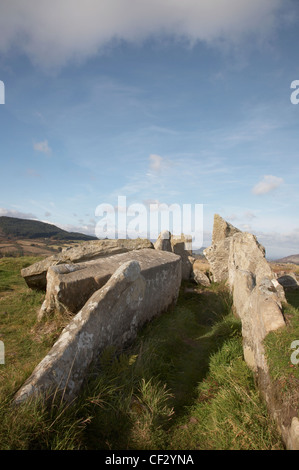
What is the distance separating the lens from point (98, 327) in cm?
498

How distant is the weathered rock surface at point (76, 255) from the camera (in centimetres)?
933

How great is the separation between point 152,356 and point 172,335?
122 cm

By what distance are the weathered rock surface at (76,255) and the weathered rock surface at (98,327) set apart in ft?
9.78

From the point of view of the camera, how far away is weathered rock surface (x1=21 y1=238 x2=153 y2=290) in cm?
933

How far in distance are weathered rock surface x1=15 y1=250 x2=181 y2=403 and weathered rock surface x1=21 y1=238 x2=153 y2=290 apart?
2982 millimetres

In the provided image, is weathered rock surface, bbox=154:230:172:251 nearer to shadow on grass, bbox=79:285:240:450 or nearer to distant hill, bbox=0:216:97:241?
shadow on grass, bbox=79:285:240:450

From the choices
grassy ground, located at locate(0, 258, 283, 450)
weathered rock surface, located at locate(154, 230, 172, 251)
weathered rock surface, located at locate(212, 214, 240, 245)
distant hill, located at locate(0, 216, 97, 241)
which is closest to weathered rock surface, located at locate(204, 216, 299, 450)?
grassy ground, located at locate(0, 258, 283, 450)

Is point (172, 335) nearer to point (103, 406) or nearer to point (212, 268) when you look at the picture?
point (103, 406)

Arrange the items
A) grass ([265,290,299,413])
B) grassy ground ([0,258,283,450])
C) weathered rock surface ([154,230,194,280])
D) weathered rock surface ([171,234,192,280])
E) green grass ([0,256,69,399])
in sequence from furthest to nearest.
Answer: weathered rock surface ([171,234,192,280]), weathered rock surface ([154,230,194,280]), green grass ([0,256,69,399]), grass ([265,290,299,413]), grassy ground ([0,258,283,450])

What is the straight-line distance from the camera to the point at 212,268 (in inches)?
505

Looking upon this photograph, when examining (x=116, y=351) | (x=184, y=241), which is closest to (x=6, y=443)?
(x=116, y=351)

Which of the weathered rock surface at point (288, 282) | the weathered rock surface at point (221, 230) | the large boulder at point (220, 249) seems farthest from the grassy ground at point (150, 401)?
the weathered rock surface at point (221, 230)

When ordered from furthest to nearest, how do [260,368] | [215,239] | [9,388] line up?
1. [215,239]
2. [260,368]
3. [9,388]

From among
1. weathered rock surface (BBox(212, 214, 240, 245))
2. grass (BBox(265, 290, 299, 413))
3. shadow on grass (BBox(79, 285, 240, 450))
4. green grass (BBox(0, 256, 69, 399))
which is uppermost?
weathered rock surface (BBox(212, 214, 240, 245))
